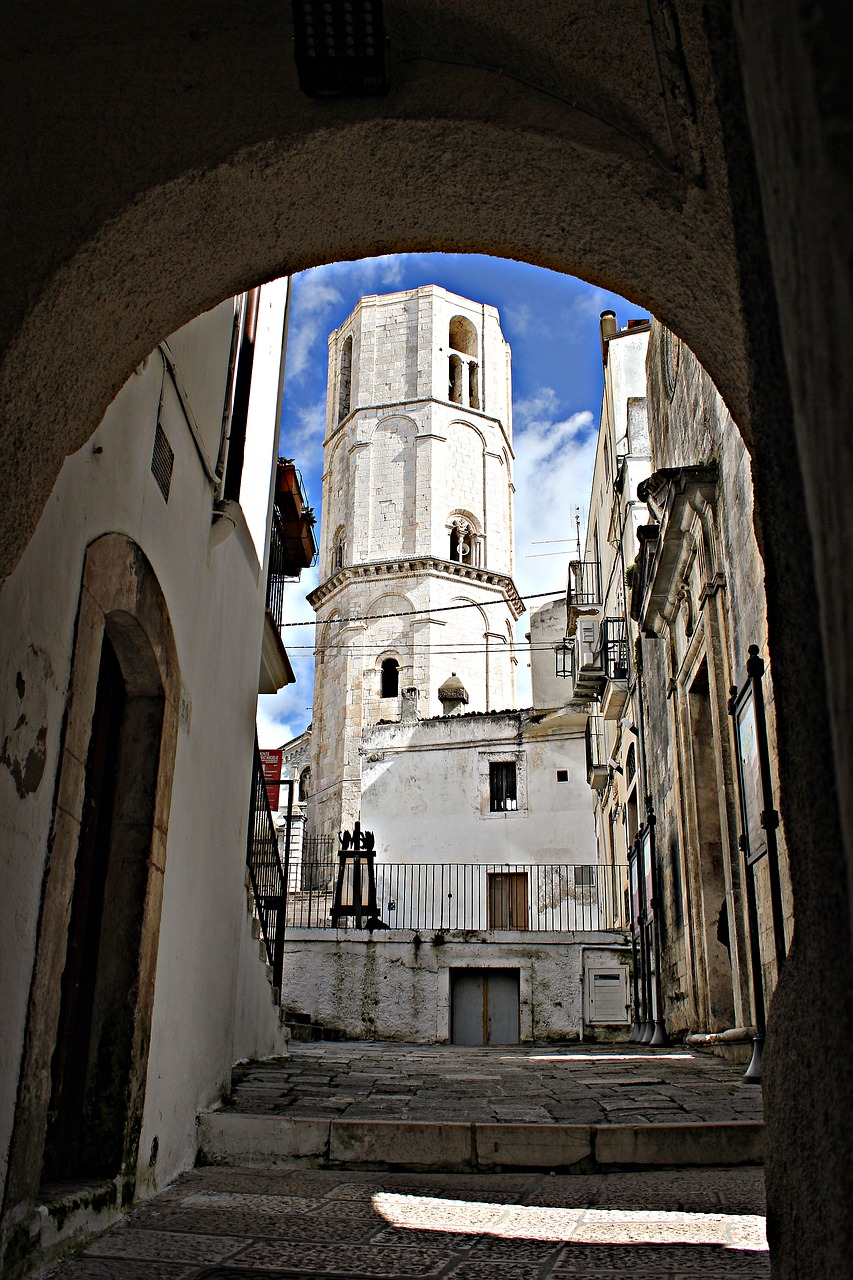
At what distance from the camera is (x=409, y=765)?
29.8m

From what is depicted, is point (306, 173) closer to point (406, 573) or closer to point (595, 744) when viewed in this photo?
point (595, 744)

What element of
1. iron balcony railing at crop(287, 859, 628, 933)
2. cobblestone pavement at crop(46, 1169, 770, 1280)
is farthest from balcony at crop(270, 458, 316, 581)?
iron balcony railing at crop(287, 859, 628, 933)

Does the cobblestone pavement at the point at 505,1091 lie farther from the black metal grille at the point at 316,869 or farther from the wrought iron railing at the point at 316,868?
the wrought iron railing at the point at 316,868

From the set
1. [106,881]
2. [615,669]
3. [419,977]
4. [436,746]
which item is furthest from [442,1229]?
[436,746]

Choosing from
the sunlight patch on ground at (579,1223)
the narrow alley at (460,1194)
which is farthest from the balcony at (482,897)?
the sunlight patch on ground at (579,1223)

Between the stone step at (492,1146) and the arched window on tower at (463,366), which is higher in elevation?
the arched window on tower at (463,366)

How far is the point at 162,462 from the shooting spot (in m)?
4.54

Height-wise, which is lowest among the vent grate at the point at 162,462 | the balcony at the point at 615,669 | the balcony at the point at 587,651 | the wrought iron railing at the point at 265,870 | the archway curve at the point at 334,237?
the wrought iron railing at the point at 265,870

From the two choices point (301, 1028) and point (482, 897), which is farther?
point (482, 897)

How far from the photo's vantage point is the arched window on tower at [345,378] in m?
42.6

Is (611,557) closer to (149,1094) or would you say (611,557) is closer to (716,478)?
(716,478)

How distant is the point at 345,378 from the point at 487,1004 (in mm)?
31020

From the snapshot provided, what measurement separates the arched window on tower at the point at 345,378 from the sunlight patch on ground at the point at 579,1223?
40073mm

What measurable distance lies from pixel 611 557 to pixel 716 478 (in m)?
12.0
